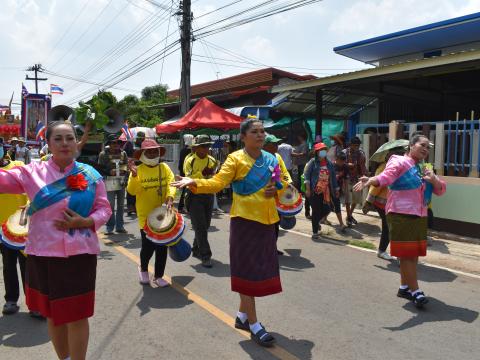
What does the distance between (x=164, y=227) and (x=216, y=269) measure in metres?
1.48

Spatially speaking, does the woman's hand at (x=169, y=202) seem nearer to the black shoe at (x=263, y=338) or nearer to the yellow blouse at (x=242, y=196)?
the yellow blouse at (x=242, y=196)

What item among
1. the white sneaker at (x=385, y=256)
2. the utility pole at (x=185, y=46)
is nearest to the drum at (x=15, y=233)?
the white sneaker at (x=385, y=256)

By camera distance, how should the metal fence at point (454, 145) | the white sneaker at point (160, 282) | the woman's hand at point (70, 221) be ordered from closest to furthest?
the woman's hand at point (70, 221) → the white sneaker at point (160, 282) → the metal fence at point (454, 145)

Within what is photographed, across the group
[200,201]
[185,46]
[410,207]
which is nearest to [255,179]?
[410,207]

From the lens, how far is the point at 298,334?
13.8 feet

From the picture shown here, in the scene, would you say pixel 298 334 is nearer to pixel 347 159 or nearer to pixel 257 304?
pixel 257 304

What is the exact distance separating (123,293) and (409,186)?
3.49 meters

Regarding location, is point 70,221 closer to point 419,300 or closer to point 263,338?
point 263,338

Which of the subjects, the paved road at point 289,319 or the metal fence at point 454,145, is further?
the metal fence at point 454,145

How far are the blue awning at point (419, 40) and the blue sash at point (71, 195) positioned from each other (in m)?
11.6

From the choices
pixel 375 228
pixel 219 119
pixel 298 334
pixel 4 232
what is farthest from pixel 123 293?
pixel 219 119

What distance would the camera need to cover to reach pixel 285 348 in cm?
394

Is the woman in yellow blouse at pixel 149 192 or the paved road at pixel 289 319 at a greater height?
the woman in yellow blouse at pixel 149 192

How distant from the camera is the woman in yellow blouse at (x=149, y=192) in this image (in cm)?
565
